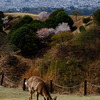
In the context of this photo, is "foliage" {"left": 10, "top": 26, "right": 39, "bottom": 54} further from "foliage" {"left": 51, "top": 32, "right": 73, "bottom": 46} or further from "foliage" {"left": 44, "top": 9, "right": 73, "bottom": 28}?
"foliage" {"left": 44, "top": 9, "right": 73, "bottom": 28}

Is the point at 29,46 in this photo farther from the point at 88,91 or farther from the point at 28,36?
the point at 88,91

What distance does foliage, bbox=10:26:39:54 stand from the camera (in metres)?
27.4

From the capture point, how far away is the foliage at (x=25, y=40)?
2741 cm

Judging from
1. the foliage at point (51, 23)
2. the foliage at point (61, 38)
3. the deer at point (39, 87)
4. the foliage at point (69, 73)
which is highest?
the deer at point (39, 87)

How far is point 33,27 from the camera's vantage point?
104 feet

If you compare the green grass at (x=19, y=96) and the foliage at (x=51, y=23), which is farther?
the foliage at (x=51, y=23)

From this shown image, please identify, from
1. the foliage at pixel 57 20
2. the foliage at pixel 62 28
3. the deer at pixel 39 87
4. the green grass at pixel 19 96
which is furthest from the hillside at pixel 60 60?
the deer at pixel 39 87

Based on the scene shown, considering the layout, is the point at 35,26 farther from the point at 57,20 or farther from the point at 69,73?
the point at 69,73

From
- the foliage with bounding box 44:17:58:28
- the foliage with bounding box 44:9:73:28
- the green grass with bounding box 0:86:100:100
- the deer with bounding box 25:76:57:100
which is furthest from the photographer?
the foliage with bounding box 44:9:73:28

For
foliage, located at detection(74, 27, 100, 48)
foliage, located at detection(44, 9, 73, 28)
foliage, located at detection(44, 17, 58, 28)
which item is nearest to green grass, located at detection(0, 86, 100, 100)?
foliage, located at detection(74, 27, 100, 48)

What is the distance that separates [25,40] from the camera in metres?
27.4

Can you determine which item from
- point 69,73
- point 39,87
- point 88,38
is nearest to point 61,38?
point 88,38

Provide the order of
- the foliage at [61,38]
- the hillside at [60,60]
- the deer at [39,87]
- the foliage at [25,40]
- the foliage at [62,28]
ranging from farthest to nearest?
the foliage at [62,28] < the foliage at [61,38] < the foliage at [25,40] < the hillside at [60,60] < the deer at [39,87]

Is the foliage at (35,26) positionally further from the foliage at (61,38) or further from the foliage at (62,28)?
the foliage at (61,38)
